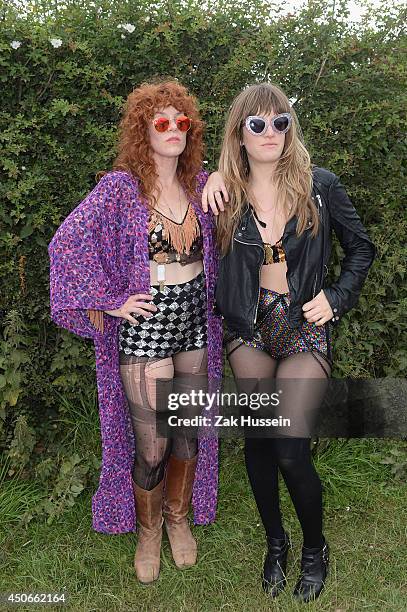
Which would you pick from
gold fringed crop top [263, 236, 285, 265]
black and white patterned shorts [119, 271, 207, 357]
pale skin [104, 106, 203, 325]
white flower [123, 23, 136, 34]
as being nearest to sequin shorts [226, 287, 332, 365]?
gold fringed crop top [263, 236, 285, 265]

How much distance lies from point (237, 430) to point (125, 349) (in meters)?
1.11

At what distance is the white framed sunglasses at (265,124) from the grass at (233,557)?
198cm

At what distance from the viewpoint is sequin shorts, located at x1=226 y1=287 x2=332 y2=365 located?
249cm

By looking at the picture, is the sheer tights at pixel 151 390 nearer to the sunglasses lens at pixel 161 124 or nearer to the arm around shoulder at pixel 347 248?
the arm around shoulder at pixel 347 248

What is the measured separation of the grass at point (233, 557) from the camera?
9.33 feet

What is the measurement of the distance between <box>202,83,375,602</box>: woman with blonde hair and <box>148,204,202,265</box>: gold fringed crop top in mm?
113

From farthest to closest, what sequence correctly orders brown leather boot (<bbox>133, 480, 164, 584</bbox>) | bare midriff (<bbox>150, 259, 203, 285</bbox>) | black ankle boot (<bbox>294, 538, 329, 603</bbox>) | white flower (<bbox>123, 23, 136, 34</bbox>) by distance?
white flower (<bbox>123, 23, 136, 34</bbox>) < brown leather boot (<bbox>133, 480, 164, 584</bbox>) < black ankle boot (<bbox>294, 538, 329, 603</bbox>) < bare midriff (<bbox>150, 259, 203, 285</bbox>)

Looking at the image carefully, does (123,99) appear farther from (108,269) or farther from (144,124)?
(108,269)

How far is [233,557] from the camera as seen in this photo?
10.2 feet

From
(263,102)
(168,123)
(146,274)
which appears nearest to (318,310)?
(146,274)

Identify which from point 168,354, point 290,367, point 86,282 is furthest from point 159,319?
point 290,367

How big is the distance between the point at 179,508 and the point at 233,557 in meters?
0.36

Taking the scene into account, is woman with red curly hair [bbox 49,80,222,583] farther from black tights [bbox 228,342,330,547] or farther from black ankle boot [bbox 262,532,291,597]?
black ankle boot [bbox 262,532,291,597]

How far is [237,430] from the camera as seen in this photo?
11.7ft
